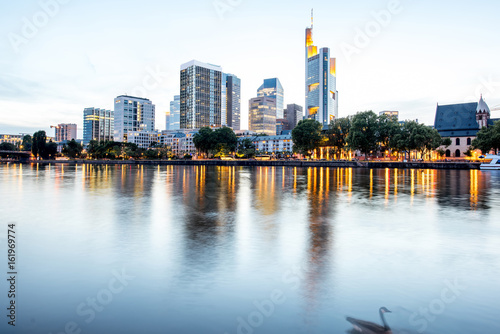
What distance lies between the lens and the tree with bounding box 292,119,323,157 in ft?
366

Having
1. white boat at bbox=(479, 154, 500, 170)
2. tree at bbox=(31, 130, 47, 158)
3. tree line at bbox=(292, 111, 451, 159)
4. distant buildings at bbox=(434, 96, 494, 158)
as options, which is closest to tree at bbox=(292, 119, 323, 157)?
tree line at bbox=(292, 111, 451, 159)

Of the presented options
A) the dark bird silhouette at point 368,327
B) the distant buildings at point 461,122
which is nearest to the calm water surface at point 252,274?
the dark bird silhouette at point 368,327

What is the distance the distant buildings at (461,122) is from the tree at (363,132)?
44.2 meters

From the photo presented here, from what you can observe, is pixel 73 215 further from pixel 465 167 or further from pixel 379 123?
pixel 379 123

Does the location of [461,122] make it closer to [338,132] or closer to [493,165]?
[338,132]

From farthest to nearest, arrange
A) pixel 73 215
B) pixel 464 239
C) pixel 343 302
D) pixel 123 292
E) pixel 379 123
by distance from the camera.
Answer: pixel 379 123 < pixel 73 215 < pixel 464 239 < pixel 123 292 < pixel 343 302

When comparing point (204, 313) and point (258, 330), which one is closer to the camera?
point (258, 330)

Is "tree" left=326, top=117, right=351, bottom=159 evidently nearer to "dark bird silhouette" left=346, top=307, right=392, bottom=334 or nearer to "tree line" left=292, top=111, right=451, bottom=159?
"tree line" left=292, top=111, right=451, bottom=159

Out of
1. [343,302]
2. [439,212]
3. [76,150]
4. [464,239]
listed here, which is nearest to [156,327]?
[343,302]

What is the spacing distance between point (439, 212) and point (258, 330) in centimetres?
1437

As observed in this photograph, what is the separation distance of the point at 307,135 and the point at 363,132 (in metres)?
19.8

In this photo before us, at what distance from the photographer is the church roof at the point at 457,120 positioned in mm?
120812

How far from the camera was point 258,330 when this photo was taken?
4855 millimetres

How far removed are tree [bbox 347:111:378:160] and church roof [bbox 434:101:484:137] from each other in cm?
4527
